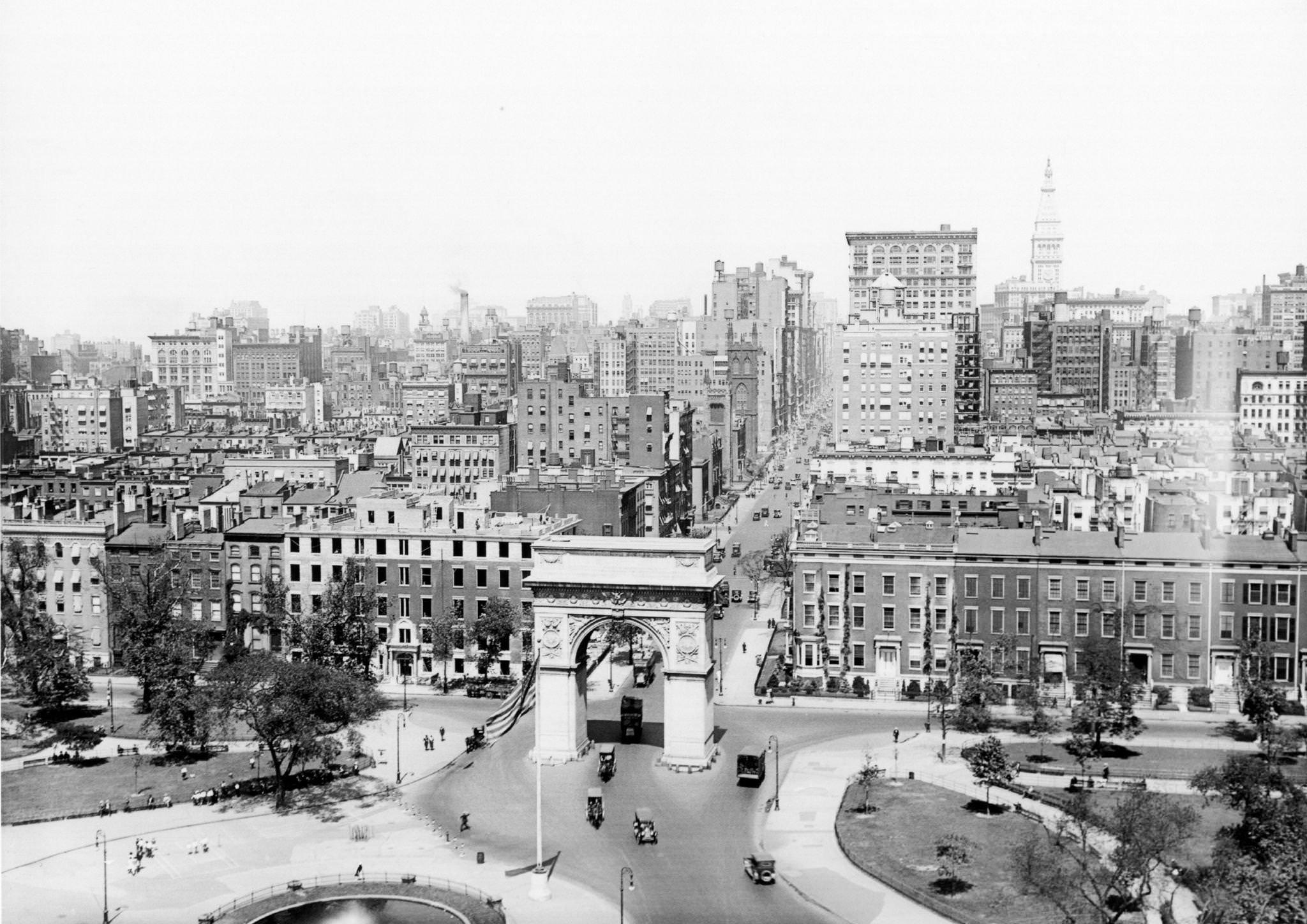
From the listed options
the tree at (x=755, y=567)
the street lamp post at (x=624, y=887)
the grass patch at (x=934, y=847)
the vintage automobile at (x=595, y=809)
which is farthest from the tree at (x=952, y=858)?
the tree at (x=755, y=567)

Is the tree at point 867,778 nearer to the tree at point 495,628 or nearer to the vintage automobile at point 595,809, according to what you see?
the vintage automobile at point 595,809

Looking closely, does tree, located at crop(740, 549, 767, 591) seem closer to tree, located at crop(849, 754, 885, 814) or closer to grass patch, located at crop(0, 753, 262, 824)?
tree, located at crop(849, 754, 885, 814)

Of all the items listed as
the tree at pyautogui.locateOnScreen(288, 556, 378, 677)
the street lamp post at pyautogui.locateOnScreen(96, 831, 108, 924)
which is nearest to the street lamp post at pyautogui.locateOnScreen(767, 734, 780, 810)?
the tree at pyautogui.locateOnScreen(288, 556, 378, 677)

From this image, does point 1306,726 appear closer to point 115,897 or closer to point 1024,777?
point 1024,777

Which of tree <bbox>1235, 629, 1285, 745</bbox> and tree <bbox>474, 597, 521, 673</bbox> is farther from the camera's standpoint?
tree <bbox>474, 597, 521, 673</bbox>

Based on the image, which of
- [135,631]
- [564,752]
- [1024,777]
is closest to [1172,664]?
[1024,777]

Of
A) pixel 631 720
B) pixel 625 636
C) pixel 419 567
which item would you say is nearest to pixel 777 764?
pixel 631 720

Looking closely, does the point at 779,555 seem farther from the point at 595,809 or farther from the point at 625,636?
the point at 595,809
